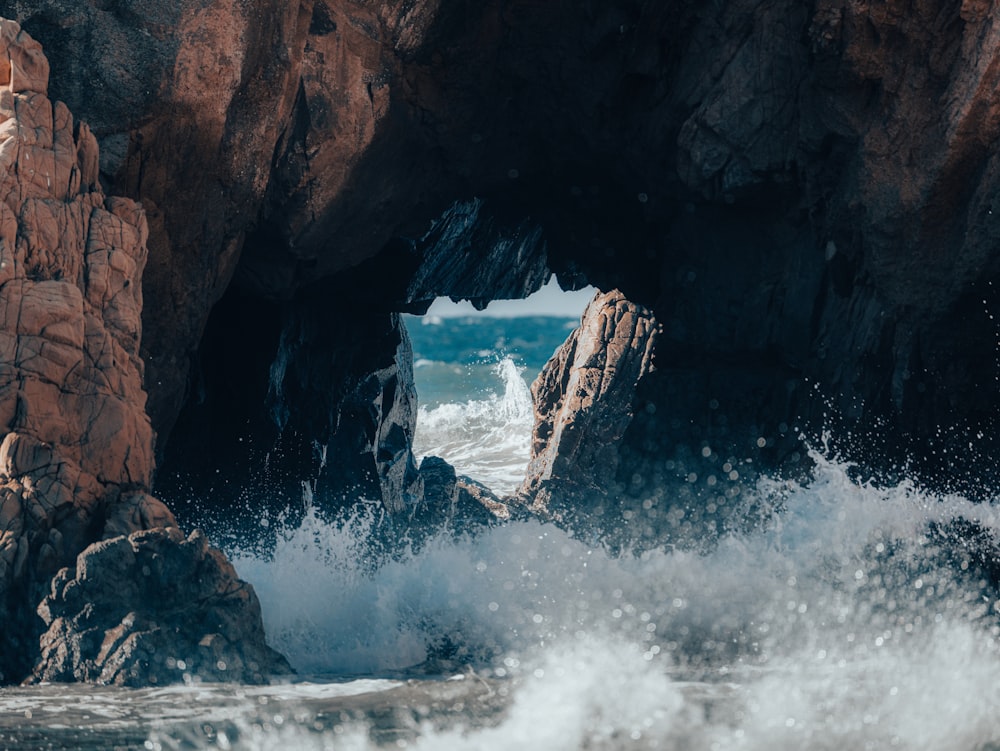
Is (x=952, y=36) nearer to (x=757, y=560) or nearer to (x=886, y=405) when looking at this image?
(x=886, y=405)

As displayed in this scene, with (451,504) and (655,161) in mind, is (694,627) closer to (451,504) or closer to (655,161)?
(655,161)

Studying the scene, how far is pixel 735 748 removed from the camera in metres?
7.35

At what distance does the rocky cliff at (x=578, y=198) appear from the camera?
11.2 m

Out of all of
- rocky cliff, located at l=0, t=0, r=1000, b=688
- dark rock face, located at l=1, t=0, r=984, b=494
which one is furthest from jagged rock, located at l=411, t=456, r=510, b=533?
dark rock face, located at l=1, t=0, r=984, b=494

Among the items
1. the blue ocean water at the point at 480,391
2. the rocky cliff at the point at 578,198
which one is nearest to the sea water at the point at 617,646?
the rocky cliff at the point at 578,198

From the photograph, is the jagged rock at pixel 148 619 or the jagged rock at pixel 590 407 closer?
the jagged rock at pixel 148 619

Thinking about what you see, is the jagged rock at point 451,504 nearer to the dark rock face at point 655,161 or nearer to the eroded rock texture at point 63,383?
the dark rock face at point 655,161

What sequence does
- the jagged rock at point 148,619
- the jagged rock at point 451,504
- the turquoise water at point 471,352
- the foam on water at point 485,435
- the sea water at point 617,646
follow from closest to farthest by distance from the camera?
1. the sea water at point 617,646
2. the jagged rock at point 148,619
3. the jagged rock at point 451,504
4. the foam on water at point 485,435
5. the turquoise water at point 471,352

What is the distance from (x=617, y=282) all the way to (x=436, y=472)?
20.9 ft

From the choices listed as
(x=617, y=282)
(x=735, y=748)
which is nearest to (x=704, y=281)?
(x=617, y=282)

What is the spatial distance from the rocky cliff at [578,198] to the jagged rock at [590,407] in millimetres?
1819

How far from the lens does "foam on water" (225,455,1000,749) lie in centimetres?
777

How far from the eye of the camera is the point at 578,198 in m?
15.9

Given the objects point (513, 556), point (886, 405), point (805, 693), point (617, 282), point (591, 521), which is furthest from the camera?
point (591, 521)
